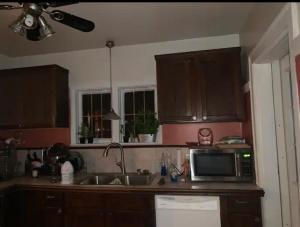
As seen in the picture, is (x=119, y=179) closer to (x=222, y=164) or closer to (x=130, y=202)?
(x=130, y=202)

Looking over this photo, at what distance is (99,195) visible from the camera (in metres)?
2.42

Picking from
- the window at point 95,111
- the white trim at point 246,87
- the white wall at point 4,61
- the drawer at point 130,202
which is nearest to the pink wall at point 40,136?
the window at point 95,111

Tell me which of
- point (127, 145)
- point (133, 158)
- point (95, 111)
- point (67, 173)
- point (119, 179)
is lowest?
point (119, 179)

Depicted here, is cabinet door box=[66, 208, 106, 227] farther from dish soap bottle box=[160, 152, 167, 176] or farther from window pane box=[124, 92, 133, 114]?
window pane box=[124, 92, 133, 114]

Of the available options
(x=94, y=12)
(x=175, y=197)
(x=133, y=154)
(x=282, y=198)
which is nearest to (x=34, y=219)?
(x=133, y=154)

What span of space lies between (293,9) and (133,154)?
7.41 feet

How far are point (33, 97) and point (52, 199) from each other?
1271mm

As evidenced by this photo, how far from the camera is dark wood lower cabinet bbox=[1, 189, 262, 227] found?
2.16m

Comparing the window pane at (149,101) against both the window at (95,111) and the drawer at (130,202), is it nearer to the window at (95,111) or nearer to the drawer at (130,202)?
the window at (95,111)

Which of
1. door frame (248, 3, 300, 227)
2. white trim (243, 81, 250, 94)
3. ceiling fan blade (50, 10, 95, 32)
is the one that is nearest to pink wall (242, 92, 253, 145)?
white trim (243, 81, 250, 94)

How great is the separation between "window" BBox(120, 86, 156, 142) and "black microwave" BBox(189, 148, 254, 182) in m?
0.95

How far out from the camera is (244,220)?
2156 millimetres

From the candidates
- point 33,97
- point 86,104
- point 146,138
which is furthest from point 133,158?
point 33,97

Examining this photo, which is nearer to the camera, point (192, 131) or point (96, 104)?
point (192, 131)
